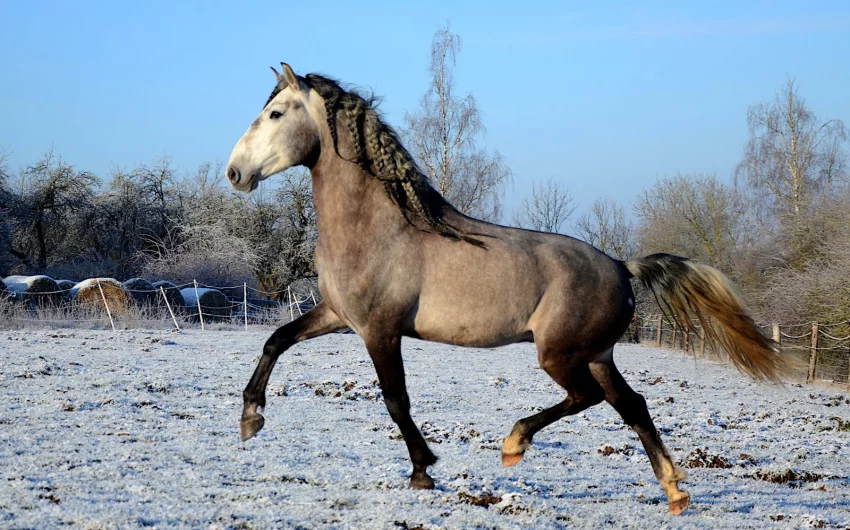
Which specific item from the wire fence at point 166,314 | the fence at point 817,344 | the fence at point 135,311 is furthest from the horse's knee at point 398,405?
the fence at point 135,311

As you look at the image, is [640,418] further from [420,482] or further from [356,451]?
[356,451]

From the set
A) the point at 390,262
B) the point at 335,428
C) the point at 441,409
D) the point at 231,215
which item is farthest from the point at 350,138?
the point at 231,215

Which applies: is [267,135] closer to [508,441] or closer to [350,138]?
[350,138]

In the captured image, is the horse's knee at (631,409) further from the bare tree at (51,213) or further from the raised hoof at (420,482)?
the bare tree at (51,213)

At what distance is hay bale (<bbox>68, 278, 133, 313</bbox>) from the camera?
2298 centimetres

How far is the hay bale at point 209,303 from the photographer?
1021 inches

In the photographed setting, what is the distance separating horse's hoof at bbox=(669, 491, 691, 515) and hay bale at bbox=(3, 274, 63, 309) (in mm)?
20698

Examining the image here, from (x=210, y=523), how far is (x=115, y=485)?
139cm

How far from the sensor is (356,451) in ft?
25.0

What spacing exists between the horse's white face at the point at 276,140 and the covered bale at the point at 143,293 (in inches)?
798

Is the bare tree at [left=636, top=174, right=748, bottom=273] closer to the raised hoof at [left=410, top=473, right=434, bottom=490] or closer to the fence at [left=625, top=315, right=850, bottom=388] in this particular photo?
the fence at [left=625, top=315, right=850, bottom=388]

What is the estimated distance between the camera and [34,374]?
1152 centimetres

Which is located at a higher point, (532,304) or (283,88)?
(283,88)

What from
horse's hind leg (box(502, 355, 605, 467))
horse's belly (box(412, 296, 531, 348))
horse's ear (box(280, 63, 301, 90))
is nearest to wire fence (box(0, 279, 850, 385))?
horse's hind leg (box(502, 355, 605, 467))
